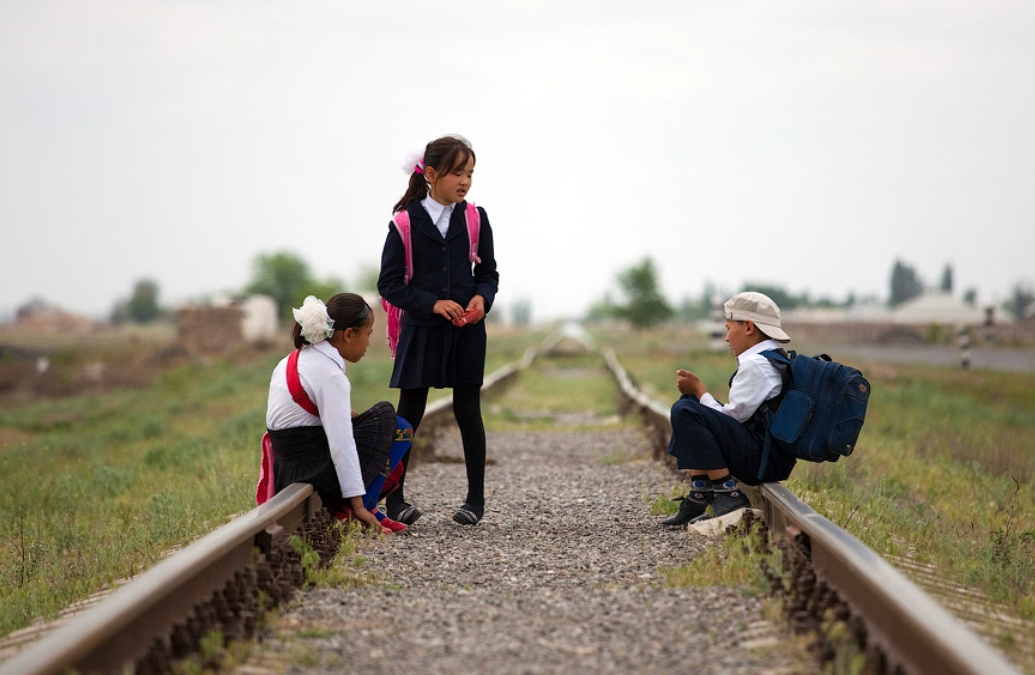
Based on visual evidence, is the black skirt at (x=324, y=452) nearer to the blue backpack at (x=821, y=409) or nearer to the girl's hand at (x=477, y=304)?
the girl's hand at (x=477, y=304)

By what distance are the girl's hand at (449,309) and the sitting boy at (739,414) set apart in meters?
1.03

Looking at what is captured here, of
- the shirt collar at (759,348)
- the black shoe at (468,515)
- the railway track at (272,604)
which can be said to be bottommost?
the black shoe at (468,515)

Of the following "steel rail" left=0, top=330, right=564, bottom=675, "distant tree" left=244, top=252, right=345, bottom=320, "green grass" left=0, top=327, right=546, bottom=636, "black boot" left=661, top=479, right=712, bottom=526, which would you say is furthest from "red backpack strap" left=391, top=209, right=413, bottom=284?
"distant tree" left=244, top=252, right=345, bottom=320

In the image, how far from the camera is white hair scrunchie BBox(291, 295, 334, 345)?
4.63m

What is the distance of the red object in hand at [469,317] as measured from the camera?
4.92 metres

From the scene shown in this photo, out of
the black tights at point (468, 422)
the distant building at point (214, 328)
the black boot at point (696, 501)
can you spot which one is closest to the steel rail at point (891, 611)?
the black boot at point (696, 501)

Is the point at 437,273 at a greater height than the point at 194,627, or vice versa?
the point at 437,273

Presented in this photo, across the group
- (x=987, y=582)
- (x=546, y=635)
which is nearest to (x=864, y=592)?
(x=546, y=635)

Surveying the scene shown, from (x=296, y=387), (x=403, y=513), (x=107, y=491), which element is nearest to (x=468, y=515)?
(x=403, y=513)

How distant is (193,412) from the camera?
59.8ft

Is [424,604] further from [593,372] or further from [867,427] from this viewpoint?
[593,372]

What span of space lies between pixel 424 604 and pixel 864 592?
1497mm

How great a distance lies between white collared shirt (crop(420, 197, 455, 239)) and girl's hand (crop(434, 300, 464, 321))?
0.36 meters

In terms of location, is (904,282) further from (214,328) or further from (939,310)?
(214,328)
